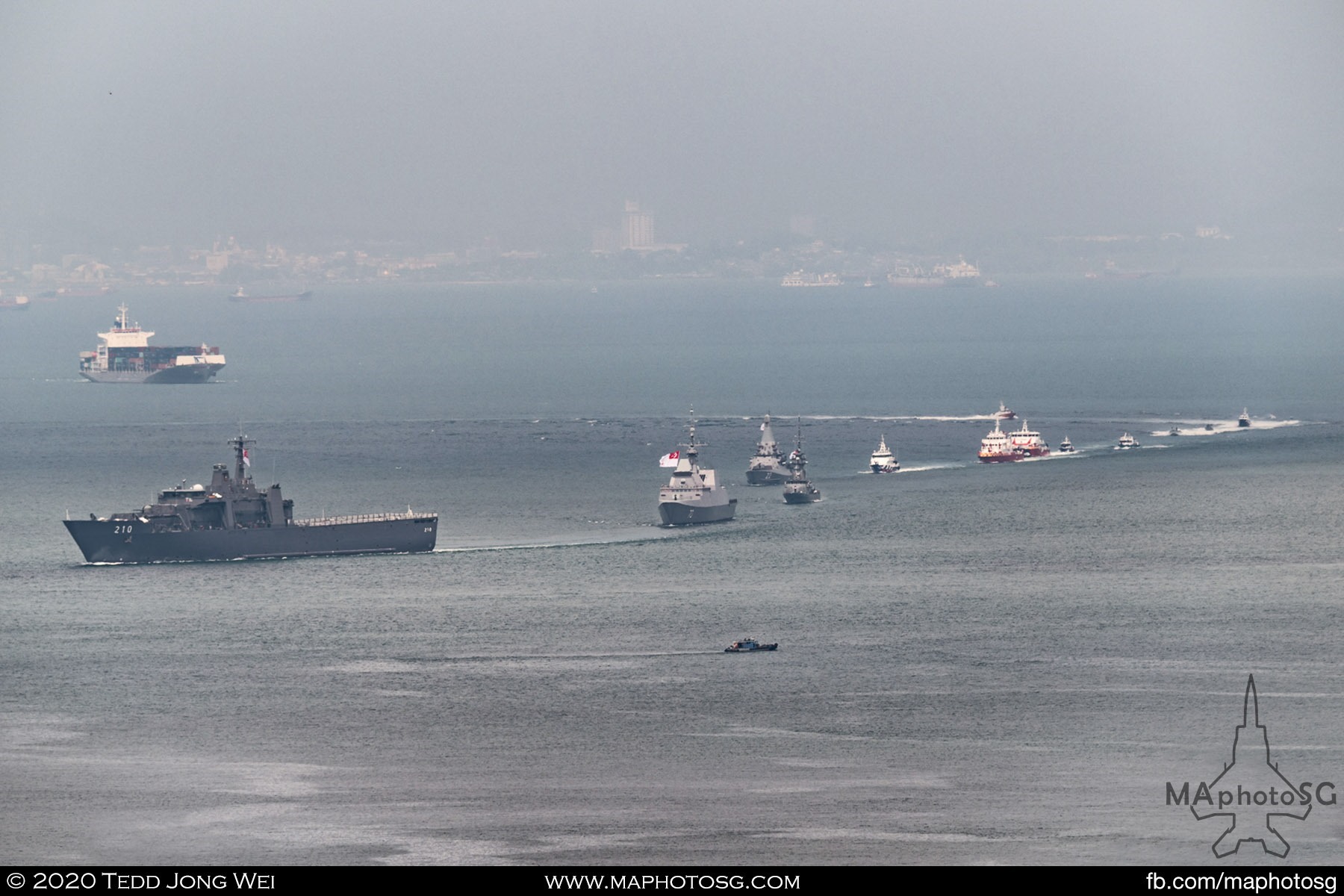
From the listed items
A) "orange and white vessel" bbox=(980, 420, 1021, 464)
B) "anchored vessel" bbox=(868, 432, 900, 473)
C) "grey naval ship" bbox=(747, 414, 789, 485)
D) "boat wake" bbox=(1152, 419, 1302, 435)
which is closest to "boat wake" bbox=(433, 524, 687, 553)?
"grey naval ship" bbox=(747, 414, 789, 485)

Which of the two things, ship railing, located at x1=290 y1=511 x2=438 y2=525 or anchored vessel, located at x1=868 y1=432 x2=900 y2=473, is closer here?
ship railing, located at x1=290 y1=511 x2=438 y2=525

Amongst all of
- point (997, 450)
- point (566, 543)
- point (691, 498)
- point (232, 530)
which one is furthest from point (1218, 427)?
point (232, 530)

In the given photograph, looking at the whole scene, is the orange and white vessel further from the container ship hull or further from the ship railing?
the container ship hull

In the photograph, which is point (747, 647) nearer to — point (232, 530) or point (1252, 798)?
point (1252, 798)

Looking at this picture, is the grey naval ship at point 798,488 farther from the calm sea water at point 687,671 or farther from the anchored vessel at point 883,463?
the anchored vessel at point 883,463

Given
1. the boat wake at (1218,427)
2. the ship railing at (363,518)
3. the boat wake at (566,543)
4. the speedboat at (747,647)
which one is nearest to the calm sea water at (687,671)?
the speedboat at (747,647)
